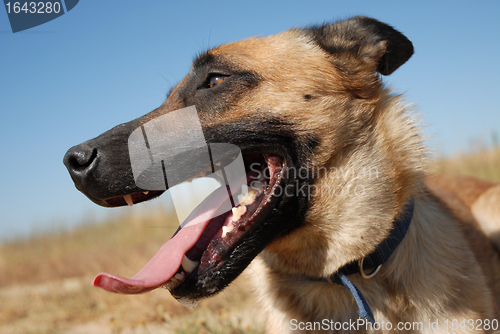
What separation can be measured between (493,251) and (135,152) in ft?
9.56

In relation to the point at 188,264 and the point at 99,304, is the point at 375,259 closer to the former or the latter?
the point at 188,264

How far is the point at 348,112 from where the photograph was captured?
2.05 meters

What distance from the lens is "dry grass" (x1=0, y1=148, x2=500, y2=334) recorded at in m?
3.28

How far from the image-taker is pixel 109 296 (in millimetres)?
4387

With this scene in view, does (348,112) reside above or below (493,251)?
above

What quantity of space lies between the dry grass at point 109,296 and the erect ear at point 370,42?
0.75 meters

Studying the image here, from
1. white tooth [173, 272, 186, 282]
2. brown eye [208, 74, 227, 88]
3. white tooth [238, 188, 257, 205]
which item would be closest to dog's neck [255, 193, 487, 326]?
white tooth [238, 188, 257, 205]

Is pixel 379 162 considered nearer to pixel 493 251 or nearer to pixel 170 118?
pixel 170 118

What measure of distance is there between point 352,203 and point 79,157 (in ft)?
4.69

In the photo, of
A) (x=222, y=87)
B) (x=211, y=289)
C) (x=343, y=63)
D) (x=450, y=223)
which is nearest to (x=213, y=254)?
(x=211, y=289)

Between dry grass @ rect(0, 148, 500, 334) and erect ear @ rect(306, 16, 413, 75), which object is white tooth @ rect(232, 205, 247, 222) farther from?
erect ear @ rect(306, 16, 413, 75)

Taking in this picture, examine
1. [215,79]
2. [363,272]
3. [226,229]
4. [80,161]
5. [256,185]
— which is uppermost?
[215,79]

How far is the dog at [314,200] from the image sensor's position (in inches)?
70.3

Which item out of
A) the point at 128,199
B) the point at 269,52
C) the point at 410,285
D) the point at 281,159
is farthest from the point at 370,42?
the point at 128,199
